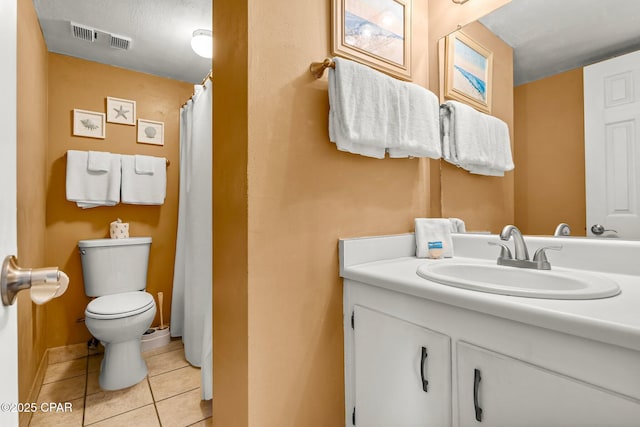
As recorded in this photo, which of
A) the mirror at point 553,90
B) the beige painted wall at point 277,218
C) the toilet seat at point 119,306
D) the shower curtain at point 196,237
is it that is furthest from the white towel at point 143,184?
the mirror at point 553,90

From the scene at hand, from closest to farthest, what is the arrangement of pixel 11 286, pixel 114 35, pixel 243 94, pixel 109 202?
pixel 11 286 < pixel 243 94 < pixel 114 35 < pixel 109 202

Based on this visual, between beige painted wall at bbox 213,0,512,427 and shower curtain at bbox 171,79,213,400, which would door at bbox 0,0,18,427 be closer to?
beige painted wall at bbox 213,0,512,427

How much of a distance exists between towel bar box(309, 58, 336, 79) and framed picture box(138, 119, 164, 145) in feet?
6.44

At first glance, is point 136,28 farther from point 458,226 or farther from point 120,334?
point 458,226

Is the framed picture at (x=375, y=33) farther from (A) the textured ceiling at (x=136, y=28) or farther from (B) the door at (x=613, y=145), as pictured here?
(A) the textured ceiling at (x=136, y=28)

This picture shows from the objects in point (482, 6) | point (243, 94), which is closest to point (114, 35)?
point (243, 94)

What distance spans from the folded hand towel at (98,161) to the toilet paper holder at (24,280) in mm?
2133

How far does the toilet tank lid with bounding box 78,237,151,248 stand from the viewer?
2.10 meters

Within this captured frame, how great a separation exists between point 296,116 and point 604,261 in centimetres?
116

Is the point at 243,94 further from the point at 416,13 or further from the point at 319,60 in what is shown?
the point at 416,13

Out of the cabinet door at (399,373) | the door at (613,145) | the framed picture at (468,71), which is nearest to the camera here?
the cabinet door at (399,373)

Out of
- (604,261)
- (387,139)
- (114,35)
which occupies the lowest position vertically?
(604,261)

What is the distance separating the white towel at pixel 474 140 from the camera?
1.33 m

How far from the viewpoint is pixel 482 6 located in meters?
1.35
